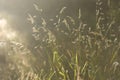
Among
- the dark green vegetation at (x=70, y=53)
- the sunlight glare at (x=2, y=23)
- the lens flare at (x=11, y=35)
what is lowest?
the dark green vegetation at (x=70, y=53)

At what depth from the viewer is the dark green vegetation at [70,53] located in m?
2.28

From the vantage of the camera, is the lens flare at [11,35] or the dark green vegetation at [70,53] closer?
the dark green vegetation at [70,53]

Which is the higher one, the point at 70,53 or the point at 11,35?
the point at 11,35

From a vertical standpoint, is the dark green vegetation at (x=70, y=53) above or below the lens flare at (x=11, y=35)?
below

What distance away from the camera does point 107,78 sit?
7.48 feet

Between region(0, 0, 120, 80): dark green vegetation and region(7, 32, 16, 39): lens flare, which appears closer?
region(0, 0, 120, 80): dark green vegetation

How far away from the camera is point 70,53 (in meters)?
2.51

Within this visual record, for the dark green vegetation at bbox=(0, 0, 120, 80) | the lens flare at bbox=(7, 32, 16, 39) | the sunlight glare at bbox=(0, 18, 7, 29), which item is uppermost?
the sunlight glare at bbox=(0, 18, 7, 29)

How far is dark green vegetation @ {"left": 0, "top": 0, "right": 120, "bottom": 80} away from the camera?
89.6 inches

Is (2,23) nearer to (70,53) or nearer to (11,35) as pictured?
(11,35)

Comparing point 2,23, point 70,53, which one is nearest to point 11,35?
point 2,23

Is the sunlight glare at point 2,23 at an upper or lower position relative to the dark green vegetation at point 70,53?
upper

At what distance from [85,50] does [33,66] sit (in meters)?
0.39

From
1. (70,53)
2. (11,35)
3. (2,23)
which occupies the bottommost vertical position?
(70,53)
